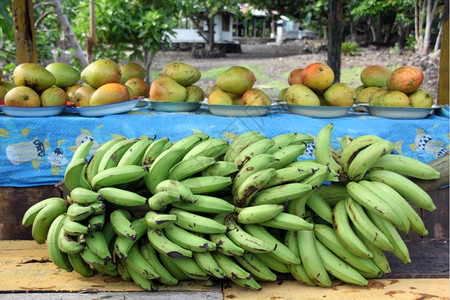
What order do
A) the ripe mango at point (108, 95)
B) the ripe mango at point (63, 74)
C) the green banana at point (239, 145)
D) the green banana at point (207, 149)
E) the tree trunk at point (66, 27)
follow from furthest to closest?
the tree trunk at point (66, 27)
the ripe mango at point (63, 74)
the ripe mango at point (108, 95)
the green banana at point (239, 145)
the green banana at point (207, 149)

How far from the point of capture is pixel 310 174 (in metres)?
1.70

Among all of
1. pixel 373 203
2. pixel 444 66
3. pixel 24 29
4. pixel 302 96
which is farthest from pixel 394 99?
pixel 24 29

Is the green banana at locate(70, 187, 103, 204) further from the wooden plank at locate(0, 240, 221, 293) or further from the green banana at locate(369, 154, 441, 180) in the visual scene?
the green banana at locate(369, 154, 441, 180)

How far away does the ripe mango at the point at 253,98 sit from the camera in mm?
2590

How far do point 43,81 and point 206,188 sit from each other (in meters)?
1.49

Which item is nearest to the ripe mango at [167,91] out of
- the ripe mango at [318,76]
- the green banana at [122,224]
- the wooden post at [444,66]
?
the ripe mango at [318,76]

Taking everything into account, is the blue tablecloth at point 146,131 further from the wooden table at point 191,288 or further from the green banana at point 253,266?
the green banana at point 253,266

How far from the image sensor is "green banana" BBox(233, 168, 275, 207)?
160 centimetres

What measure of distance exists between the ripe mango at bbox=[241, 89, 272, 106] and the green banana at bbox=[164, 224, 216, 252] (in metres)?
1.20

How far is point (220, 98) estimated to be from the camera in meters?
2.66

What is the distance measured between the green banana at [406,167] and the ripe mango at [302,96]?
33.9 inches

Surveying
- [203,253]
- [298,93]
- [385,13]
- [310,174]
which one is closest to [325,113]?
[298,93]

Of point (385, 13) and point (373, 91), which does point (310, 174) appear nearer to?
point (373, 91)

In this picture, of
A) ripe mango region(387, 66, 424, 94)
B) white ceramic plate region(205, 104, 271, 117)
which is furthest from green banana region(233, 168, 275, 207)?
ripe mango region(387, 66, 424, 94)
